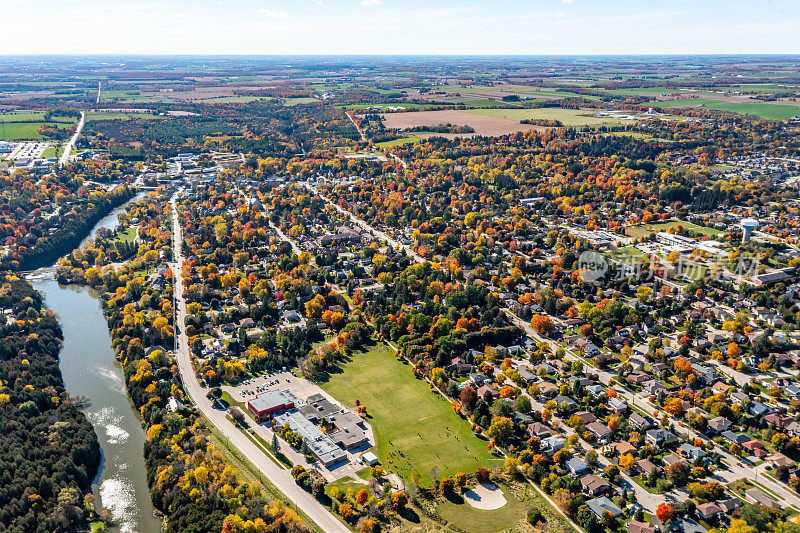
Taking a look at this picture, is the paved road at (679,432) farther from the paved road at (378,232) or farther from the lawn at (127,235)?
the lawn at (127,235)

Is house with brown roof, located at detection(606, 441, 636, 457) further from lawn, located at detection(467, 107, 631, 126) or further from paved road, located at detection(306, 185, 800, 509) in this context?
lawn, located at detection(467, 107, 631, 126)

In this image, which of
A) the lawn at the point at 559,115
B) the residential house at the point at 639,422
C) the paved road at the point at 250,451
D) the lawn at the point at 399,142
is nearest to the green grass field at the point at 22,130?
the lawn at the point at 399,142

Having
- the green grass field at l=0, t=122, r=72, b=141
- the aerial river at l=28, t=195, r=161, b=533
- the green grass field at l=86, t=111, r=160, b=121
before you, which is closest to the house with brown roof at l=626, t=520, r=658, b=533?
the aerial river at l=28, t=195, r=161, b=533

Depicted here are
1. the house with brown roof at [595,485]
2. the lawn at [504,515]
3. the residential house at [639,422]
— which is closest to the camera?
the lawn at [504,515]

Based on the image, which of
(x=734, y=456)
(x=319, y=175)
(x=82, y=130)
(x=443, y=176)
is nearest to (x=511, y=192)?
(x=443, y=176)

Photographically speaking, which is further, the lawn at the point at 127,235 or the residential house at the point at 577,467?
the lawn at the point at 127,235

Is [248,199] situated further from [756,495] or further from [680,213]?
[756,495]

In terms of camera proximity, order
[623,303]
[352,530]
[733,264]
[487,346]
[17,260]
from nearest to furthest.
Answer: [352,530]
[487,346]
[623,303]
[733,264]
[17,260]
